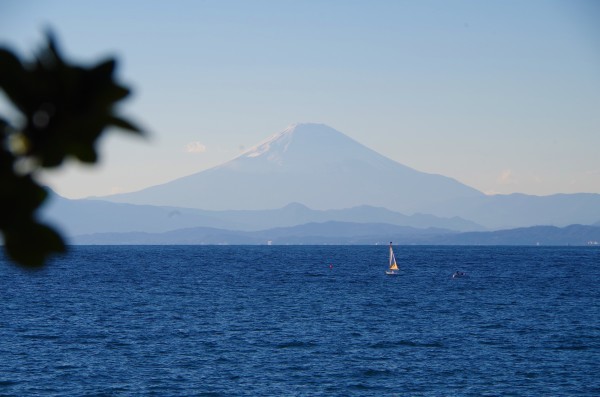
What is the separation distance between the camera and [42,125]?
1973 mm

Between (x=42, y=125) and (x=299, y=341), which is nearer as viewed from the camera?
(x=42, y=125)

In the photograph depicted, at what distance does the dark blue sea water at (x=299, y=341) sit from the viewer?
46.3 metres

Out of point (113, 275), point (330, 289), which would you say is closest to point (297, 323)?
point (330, 289)

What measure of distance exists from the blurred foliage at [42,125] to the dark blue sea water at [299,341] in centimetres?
1497

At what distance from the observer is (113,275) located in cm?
15638

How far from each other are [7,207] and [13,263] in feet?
0.47

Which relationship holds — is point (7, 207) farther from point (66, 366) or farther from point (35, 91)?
point (66, 366)

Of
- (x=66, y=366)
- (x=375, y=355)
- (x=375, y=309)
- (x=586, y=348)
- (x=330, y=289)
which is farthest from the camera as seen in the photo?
(x=330, y=289)

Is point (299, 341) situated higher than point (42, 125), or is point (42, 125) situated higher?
point (42, 125)

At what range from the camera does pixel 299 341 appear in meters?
62.4

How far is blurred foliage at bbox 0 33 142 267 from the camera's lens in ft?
6.39

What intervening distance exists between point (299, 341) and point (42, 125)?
202ft

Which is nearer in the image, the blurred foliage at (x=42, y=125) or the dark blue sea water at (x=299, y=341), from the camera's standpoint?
the blurred foliage at (x=42, y=125)

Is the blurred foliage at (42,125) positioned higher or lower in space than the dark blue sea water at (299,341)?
higher
